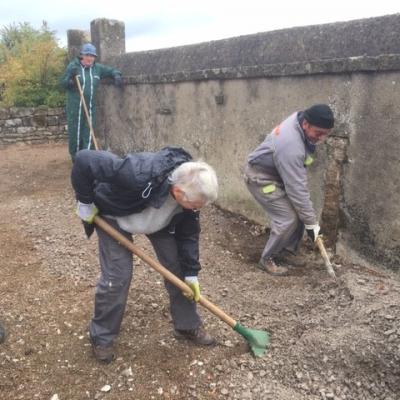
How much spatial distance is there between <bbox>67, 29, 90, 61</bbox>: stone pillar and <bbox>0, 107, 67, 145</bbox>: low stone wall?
2.69m

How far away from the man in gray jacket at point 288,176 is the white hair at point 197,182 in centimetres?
156

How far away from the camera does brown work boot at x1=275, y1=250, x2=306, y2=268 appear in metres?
4.70

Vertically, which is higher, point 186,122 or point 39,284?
point 186,122

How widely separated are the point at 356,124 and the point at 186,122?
2.75 metres

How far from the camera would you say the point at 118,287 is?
3.02 m

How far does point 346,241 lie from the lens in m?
4.58

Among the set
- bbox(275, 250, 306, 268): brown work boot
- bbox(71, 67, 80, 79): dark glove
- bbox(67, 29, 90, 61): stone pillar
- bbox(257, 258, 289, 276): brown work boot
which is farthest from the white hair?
bbox(67, 29, 90, 61): stone pillar

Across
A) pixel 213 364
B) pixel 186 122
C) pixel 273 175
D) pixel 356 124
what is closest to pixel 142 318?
pixel 213 364

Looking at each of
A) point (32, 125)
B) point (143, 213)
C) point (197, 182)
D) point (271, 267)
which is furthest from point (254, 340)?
point (32, 125)

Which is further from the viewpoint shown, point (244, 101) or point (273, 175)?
point (244, 101)

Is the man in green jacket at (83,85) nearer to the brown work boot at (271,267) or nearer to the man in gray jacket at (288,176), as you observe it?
the man in gray jacket at (288,176)

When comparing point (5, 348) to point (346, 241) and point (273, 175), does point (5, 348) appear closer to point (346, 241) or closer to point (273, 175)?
point (273, 175)

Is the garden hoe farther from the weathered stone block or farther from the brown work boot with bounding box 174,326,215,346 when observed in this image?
the weathered stone block

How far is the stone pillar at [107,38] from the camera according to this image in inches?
314
